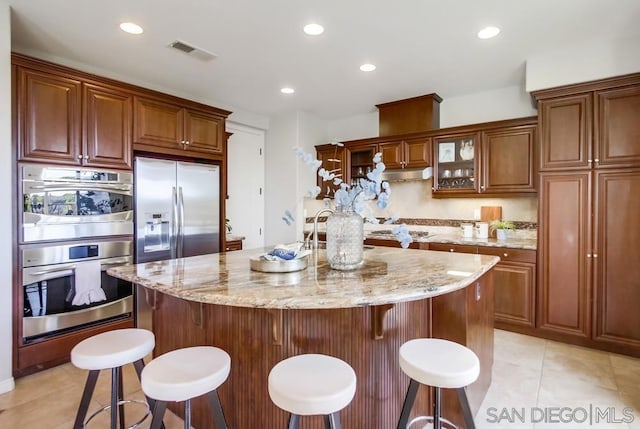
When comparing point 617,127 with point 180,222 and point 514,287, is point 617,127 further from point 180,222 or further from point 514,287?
point 180,222

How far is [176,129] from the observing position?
353cm

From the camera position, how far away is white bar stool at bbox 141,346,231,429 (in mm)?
1198

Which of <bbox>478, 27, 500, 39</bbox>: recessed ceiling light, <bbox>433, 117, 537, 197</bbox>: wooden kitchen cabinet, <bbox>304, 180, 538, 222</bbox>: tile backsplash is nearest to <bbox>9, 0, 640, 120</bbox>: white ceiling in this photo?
<bbox>478, 27, 500, 39</bbox>: recessed ceiling light

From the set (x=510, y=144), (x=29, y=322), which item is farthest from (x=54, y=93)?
(x=510, y=144)

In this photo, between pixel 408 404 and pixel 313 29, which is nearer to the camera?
pixel 408 404

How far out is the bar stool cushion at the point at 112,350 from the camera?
1.47 metres

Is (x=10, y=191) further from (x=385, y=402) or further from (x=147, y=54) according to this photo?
(x=385, y=402)

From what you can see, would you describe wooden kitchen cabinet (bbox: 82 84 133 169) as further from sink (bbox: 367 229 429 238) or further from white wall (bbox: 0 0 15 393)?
sink (bbox: 367 229 429 238)

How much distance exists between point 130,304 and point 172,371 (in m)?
2.25

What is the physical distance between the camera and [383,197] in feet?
5.90

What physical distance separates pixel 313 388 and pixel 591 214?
308cm

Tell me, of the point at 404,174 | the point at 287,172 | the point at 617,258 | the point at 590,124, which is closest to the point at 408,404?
the point at 617,258

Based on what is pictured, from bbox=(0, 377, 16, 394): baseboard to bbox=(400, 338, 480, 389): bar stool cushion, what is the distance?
2742 mm

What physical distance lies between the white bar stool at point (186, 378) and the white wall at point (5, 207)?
1846mm
